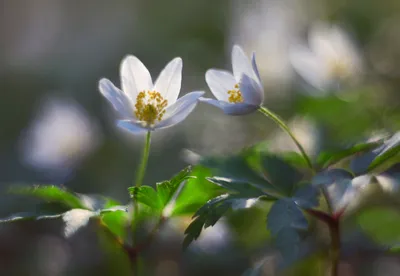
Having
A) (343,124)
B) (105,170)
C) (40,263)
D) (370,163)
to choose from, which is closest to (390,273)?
(343,124)

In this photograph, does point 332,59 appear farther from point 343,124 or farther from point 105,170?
point 105,170

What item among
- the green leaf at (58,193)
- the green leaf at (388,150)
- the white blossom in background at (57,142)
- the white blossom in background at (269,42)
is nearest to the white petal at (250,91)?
the green leaf at (388,150)

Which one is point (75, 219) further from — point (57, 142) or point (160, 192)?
point (57, 142)

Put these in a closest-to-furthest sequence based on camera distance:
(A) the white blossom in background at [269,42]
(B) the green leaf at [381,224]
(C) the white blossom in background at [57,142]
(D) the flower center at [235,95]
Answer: (D) the flower center at [235,95]
(B) the green leaf at [381,224]
(C) the white blossom in background at [57,142]
(A) the white blossom in background at [269,42]

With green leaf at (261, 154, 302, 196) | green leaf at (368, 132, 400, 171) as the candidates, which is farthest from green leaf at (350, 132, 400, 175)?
green leaf at (261, 154, 302, 196)

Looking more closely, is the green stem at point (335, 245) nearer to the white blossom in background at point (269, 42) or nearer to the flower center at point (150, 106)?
the flower center at point (150, 106)

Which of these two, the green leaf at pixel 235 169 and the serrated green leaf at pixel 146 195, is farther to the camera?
the green leaf at pixel 235 169
